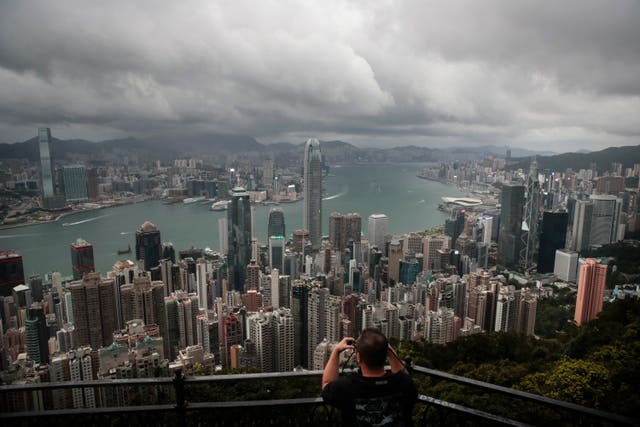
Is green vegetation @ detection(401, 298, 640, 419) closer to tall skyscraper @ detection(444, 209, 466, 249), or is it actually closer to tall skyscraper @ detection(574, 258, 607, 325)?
tall skyscraper @ detection(574, 258, 607, 325)

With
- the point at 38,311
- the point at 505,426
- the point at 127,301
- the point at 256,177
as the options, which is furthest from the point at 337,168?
the point at 505,426

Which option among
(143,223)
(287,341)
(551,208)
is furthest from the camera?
(551,208)

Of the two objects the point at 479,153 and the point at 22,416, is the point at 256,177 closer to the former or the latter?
the point at 479,153

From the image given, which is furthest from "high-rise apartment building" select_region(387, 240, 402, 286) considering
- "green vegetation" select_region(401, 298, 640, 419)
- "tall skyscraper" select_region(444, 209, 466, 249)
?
"green vegetation" select_region(401, 298, 640, 419)

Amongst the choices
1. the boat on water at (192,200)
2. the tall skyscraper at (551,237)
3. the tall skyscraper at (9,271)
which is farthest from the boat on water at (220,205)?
the tall skyscraper at (551,237)

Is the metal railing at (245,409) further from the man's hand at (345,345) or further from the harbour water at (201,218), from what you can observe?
the harbour water at (201,218)
